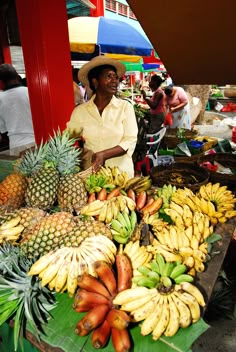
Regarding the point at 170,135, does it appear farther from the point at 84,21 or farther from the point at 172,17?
the point at 172,17

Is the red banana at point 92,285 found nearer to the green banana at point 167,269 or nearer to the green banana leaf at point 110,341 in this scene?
the green banana leaf at point 110,341

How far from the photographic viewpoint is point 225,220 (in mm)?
2211

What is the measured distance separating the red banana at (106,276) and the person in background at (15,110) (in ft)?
10.3

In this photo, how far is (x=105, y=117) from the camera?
300 centimetres

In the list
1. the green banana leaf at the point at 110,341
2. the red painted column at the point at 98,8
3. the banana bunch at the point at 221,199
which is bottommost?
the green banana leaf at the point at 110,341

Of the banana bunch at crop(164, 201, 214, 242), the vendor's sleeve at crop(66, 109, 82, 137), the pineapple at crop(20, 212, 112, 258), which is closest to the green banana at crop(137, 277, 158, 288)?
the pineapple at crop(20, 212, 112, 258)

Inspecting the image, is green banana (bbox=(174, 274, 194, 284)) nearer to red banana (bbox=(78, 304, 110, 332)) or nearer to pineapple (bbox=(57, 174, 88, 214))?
red banana (bbox=(78, 304, 110, 332))

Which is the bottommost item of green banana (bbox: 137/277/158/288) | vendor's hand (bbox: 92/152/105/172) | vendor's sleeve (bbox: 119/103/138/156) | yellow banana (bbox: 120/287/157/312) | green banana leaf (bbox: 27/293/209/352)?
green banana leaf (bbox: 27/293/209/352)

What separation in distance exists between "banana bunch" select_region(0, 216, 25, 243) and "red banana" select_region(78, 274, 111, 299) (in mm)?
669

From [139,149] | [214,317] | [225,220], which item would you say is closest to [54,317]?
[225,220]

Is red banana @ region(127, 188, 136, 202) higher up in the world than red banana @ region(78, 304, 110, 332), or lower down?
higher up

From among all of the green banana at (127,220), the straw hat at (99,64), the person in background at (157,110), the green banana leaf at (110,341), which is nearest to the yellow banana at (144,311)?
the green banana leaf at (110,341)

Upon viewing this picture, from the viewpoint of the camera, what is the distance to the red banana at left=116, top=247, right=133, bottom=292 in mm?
1400

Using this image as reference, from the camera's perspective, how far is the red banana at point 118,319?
47.0 inches
